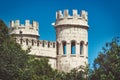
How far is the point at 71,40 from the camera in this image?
214ft

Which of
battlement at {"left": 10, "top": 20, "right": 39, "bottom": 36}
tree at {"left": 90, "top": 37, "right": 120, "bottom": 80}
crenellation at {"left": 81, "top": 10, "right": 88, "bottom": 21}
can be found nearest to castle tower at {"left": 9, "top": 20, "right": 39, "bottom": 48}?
battlement at {"left": 10, "top": 20, "right": 39, "bottom": 36}

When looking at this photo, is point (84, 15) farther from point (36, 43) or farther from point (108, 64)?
point (108, 64)

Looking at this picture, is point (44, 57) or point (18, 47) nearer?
point (18, 47)

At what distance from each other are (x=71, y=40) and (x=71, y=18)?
239 centimetres

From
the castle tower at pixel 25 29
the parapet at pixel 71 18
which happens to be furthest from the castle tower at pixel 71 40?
the castle tower at pixel 25 29

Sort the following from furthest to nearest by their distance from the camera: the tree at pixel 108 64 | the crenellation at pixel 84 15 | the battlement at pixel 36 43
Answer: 1. the crenellation at pixel 84 15
2. the battlement at pixel 36 43
3. the tree at pixel 108 64

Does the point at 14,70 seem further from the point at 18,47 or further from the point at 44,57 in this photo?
the point at 44,57

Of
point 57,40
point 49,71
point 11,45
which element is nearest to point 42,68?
point 49,71

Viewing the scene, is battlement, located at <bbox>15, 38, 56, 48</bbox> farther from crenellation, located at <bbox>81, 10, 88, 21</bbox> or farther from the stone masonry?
crenellation, located at <bbox>81, 10, 88, 21</bbox>

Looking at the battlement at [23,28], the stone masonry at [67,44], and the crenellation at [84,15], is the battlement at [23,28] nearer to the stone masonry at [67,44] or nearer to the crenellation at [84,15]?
the stone masonry at [67,44]

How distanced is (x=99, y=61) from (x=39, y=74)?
688 cm

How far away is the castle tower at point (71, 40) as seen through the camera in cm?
6481

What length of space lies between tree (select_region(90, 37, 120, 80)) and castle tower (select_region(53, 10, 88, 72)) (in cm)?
1223

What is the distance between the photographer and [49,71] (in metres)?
57.4
